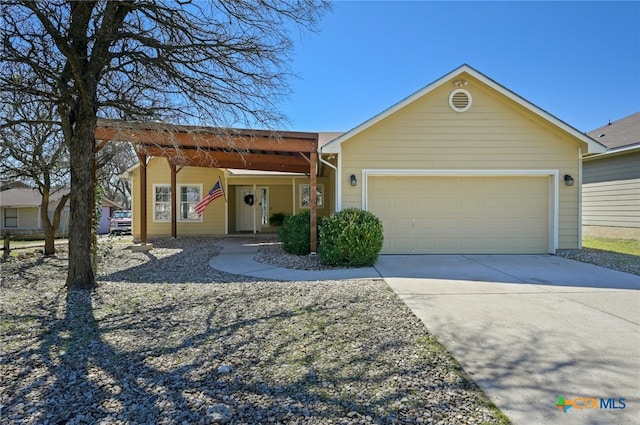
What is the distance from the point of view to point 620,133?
1380 centimetres

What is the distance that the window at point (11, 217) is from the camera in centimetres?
2730

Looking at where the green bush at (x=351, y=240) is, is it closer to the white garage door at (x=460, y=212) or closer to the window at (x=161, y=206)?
A: the white garage door at (x=460, y=212)

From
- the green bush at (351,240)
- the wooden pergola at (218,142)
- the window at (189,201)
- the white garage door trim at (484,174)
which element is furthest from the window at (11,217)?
the white garage door trim at (484,174)

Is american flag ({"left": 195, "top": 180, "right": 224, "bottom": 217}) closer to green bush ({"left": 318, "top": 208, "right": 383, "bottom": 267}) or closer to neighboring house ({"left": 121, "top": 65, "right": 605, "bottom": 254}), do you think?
neighboring house ({"left": 121, "top": 65, "right": 605, "bottom": 254})

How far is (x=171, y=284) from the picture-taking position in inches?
262

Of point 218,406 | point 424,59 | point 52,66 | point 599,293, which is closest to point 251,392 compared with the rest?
point 218,406

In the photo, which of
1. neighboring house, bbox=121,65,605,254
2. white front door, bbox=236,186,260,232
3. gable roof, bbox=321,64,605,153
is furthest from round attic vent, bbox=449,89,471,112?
white front door, bbox=236,186,260,232

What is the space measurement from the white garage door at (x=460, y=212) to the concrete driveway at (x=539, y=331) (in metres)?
2.17

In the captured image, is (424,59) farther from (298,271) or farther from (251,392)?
(251,392)

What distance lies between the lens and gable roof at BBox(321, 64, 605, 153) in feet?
30.2

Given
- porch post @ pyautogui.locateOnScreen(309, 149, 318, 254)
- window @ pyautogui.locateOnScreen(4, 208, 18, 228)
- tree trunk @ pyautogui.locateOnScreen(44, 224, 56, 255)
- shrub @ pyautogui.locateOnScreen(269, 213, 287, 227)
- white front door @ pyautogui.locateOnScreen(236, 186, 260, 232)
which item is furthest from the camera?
window @ pyautogui.locateOnScreen(4, 208, 18, 228)

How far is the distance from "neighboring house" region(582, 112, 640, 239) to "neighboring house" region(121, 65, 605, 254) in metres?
3.61

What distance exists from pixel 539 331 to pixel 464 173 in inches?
251

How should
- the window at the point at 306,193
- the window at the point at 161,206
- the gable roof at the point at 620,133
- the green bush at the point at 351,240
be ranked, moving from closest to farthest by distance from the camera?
the green bush at the point at 351,240
the gable roof at the point at 620,133
the window at the point at 161,206
the window at the point at 306,193
